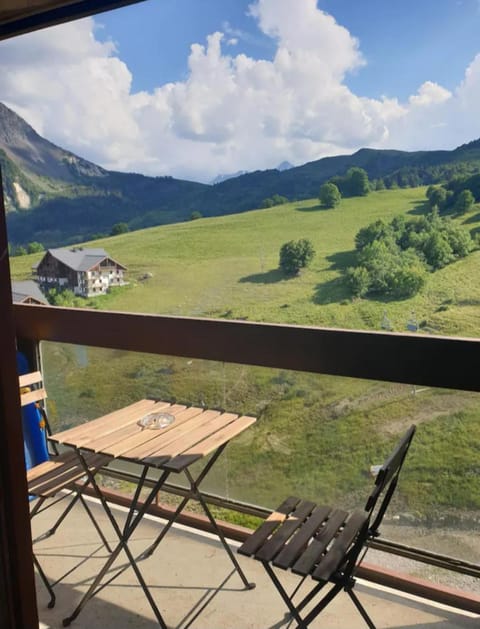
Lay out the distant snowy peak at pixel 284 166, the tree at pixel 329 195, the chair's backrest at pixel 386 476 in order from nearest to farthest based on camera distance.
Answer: the chair's backrest at pixel 386 476, the tree at pixel 329 195, the distant snowy peak at pixel 284 166

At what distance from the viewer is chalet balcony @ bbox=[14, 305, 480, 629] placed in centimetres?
199

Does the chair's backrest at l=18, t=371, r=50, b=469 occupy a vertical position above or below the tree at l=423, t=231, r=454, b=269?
below

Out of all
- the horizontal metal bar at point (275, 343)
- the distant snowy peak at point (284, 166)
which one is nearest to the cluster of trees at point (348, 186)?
the distant snowy peak at point (284, 166)

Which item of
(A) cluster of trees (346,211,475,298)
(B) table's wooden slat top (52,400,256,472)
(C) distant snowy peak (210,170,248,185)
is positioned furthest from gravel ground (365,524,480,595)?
(C) distant snowy peak (210,170,248,185)

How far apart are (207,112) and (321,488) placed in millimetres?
3236

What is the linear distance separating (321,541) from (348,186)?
86.2 inches

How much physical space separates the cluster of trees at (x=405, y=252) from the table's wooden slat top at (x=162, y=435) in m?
1.52

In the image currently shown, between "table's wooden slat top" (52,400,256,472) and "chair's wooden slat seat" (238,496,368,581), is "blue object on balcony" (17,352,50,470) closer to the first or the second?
"table's wooden slat top" (52,400,256,472)

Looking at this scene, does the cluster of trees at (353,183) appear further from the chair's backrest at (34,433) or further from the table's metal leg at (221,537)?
the chair's backrest at (34,433)

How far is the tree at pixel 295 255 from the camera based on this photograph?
368cm

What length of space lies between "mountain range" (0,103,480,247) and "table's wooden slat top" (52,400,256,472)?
5.56 feet

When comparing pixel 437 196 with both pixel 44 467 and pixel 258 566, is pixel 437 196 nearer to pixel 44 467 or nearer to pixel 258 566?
pixel 258 566

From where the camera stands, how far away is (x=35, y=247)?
12.4 feet

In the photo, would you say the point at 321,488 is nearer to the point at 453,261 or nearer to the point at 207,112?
the point at 453,261
